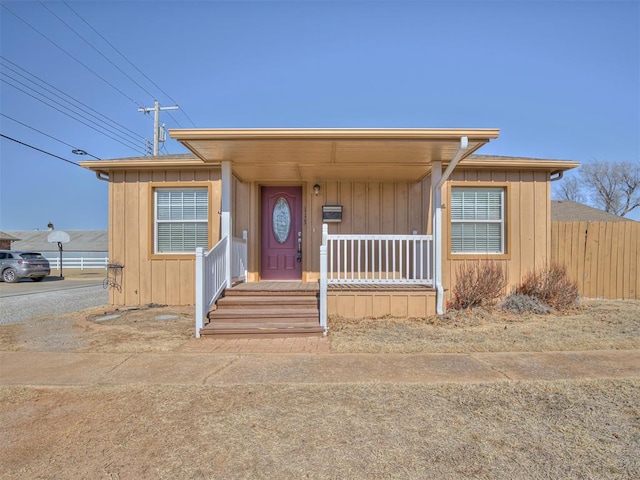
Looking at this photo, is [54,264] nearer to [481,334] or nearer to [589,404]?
[481,334]

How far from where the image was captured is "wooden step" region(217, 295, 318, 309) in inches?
240

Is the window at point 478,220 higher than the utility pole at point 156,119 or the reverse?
the reverse

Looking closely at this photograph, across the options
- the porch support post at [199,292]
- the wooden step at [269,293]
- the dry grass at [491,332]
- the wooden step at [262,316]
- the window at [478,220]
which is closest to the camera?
the dry grass at [491,332]

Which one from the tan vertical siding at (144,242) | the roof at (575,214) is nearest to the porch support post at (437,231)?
the tan vertical siding at (144,242)

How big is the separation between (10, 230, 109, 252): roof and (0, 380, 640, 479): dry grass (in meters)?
40.4

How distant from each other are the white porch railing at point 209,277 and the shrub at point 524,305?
4.96m

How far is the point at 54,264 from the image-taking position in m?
26.7

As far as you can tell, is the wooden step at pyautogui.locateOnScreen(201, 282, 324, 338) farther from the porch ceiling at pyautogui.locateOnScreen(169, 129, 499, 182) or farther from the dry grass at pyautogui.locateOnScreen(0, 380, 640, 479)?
the porch ceiling at pyautogui.locateOnScreen(169, 129, 499, 182)

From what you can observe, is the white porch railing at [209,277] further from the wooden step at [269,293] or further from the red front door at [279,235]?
the red front door at [279,235]

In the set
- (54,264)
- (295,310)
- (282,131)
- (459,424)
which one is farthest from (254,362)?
(54,264)

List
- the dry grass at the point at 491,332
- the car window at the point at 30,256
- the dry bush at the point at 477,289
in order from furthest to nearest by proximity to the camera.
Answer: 1. the car window at the point at 30,256
2. the dry bush at the point at 477,289
3. the dry grass at the point at 491,332

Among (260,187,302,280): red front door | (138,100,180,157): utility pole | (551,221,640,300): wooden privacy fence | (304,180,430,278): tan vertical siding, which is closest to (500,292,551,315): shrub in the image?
(551,221,640,300): wooden privacy fence

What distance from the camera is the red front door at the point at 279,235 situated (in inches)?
326

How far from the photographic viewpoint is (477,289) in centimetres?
701
